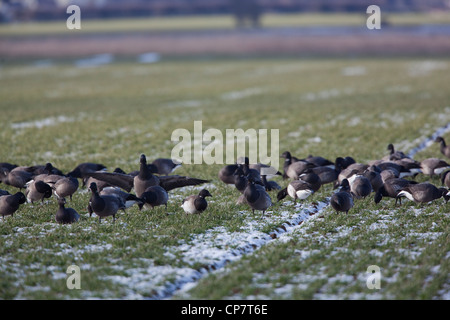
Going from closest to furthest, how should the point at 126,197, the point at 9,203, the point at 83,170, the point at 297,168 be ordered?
the point at 9,203
the point at 126,197
the point at 297,168
the point at 83,170


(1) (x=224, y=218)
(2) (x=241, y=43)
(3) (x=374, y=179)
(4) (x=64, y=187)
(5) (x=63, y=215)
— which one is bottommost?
(1) (x=224, y=218)

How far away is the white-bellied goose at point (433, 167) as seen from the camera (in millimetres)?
14289

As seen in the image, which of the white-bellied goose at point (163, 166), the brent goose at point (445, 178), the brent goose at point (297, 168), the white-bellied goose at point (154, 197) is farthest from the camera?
the white-bellied goose at point (163, 166)

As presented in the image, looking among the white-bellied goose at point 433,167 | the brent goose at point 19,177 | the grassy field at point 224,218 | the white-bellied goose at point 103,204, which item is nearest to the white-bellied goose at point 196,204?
the grassy field at point 224,218

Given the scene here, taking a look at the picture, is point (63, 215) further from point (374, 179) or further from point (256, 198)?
point (374, 179)

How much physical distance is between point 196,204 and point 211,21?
94431mm

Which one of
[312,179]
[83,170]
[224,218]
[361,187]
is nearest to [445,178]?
[361,187]

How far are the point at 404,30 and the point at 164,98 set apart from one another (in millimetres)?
48081

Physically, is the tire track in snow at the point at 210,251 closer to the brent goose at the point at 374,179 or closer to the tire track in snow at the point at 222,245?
the tire track in snow at the point at 222,245

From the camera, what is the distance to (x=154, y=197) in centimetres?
1177

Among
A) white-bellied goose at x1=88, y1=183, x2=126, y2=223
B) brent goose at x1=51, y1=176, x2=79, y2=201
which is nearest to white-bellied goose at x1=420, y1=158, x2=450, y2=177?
white-bellied goose at x1=88, y1=183, x2=126, y2=223

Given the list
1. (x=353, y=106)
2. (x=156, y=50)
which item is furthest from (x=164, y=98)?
(x=156, y=50)

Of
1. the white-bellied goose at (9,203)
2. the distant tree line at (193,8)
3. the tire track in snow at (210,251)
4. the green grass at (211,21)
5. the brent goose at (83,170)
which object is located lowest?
the tire track in snow at (210,251)

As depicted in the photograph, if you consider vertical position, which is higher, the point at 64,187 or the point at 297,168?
the point at 297,168
